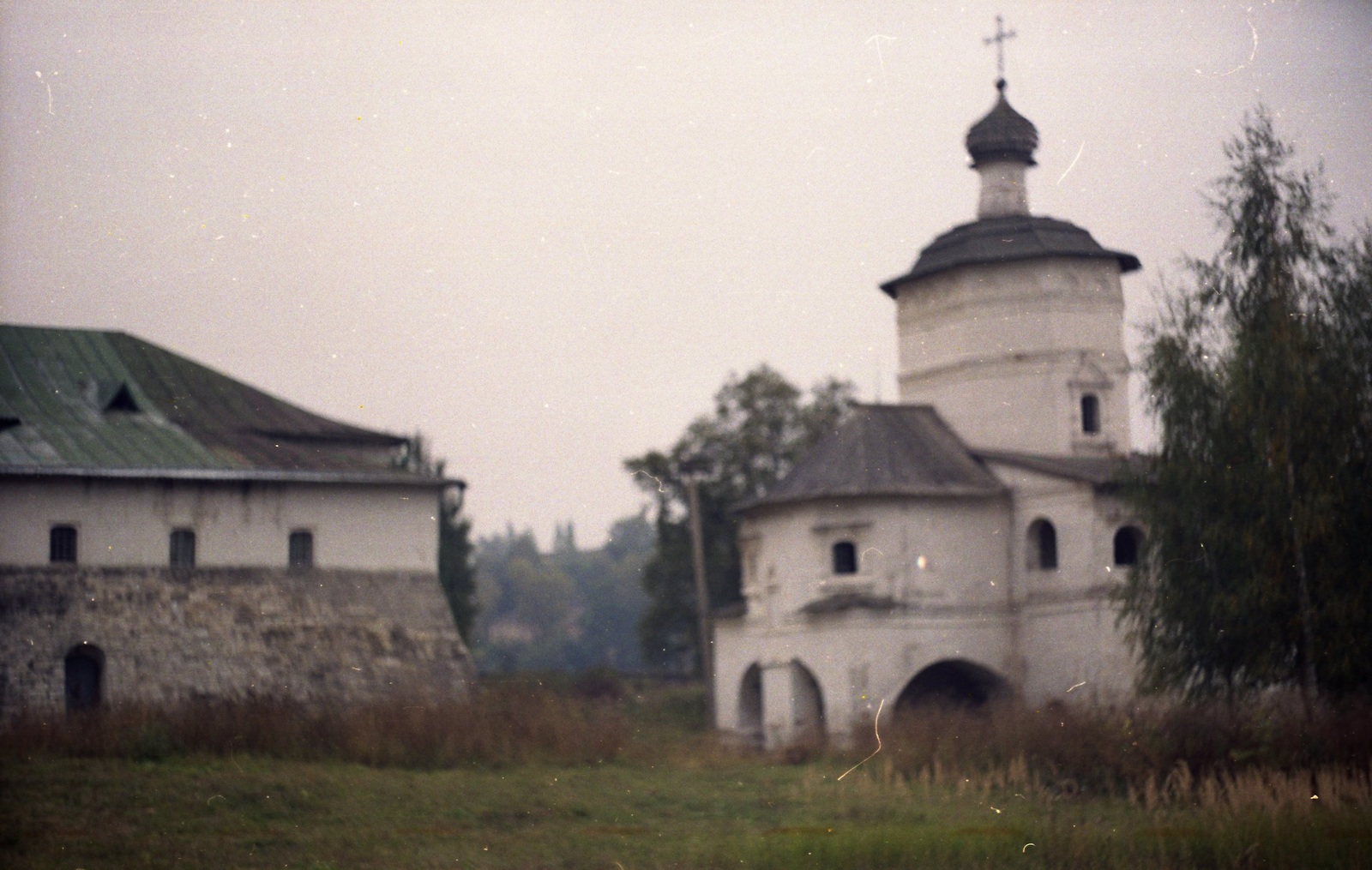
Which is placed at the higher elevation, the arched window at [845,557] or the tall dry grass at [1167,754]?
the arched window at [845,557]

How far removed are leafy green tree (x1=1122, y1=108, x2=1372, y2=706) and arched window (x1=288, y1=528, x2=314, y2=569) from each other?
14.1 m

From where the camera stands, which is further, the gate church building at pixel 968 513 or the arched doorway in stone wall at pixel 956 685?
the arched doorway in stone wall at pixel 956 685

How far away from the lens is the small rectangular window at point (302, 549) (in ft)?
92.2

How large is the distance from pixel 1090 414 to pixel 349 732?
19.2 metres

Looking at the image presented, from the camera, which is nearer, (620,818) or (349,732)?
(620,818)

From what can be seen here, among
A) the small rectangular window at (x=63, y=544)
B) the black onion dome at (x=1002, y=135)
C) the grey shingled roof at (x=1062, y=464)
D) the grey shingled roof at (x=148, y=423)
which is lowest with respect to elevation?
the small rectangular window at (x=63, y=544)

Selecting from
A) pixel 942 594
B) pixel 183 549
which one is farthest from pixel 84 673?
pixel 942 594

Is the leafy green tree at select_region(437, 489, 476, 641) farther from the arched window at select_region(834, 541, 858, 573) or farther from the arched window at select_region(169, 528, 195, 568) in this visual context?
the arched window at select_region(169, 528, 195, 568)

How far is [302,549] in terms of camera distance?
92.6 ft

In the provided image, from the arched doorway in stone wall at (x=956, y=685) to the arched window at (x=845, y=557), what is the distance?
8.03ft

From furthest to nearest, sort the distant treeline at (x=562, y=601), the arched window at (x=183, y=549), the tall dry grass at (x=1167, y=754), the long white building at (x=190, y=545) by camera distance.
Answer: the distant treeline at (x=562, y=601), the arched window at (x=183, y=549), the long white building at (x=190, y=545), the tall dry grass at (x=1167, y=754)

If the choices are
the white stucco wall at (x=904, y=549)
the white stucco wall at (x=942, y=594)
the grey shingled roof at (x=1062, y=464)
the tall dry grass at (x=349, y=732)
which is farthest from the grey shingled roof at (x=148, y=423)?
the grey shingled roof at (x=1062, y=464)

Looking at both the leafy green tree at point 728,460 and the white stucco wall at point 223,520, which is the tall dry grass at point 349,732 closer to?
the white stucco wall at point 223,520

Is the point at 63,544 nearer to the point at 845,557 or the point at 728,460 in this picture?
the point at 845,557
